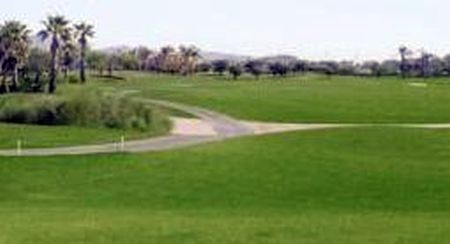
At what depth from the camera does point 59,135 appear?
Answer: 59375 mm

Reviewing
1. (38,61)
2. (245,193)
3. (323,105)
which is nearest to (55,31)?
(38,61)

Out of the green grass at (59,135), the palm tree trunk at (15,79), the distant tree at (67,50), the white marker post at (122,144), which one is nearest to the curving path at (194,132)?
the white marker post at (122,144)

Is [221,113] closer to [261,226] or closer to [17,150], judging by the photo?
[17,150]

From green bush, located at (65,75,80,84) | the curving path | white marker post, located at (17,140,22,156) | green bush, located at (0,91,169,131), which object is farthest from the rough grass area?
green bush, located at (65,75,80,84)

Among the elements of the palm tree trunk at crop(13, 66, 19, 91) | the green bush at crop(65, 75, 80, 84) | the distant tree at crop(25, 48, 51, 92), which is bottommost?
the green bush at crop(65, 75, 80, 84)

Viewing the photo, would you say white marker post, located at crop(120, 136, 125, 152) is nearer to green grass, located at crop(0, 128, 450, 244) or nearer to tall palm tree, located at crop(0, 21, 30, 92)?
green grass, located at crop(0, 128, 450, 244)

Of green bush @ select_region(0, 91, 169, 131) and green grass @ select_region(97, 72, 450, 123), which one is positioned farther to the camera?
green grass @ select_region(97, 72, 450, 123)

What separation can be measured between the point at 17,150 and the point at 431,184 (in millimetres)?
20900

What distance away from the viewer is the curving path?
5069cm

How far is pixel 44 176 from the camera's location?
135ft

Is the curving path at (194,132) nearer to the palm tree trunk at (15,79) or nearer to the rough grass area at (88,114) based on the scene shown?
the rough grass area at (88,114)

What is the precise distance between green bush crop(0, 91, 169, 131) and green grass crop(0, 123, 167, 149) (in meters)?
3.50

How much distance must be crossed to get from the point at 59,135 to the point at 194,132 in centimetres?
1209

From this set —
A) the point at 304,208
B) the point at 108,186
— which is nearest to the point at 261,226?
the point at 304,208
